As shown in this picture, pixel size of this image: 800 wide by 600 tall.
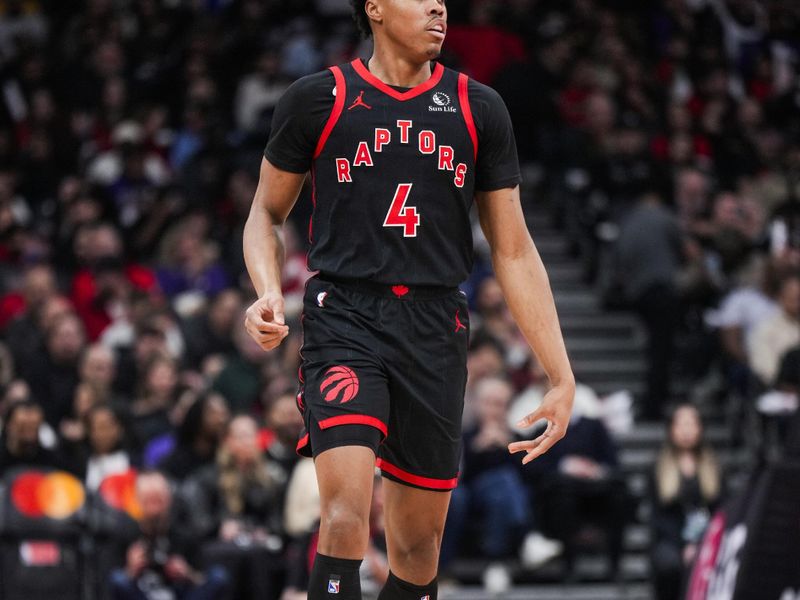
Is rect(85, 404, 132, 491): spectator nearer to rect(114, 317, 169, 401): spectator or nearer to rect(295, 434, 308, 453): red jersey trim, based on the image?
rect(114, 317, 169, 401): spectator

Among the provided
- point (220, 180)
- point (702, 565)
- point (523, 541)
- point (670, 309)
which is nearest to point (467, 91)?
point (702, 565)

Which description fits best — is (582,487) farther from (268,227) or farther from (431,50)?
(431,50)

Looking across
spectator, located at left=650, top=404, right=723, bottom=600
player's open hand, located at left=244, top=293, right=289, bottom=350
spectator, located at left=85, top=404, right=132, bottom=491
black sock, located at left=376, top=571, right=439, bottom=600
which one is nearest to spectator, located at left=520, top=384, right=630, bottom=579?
spectator, located at left=650, top=404, right=723, bottom=600

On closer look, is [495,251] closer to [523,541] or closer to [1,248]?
[523,541]

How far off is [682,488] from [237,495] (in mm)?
3134

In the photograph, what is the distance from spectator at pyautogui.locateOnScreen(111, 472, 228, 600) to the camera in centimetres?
985

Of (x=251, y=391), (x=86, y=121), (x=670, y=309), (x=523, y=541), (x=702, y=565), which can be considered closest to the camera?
(x=702, y=565)

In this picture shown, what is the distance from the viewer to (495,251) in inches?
217

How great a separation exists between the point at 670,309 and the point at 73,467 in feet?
18.6

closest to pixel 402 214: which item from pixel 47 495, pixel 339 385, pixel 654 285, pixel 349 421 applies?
pixel 339 385

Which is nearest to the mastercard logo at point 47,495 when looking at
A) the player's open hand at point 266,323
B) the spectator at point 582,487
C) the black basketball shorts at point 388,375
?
the spectator at point 582,487

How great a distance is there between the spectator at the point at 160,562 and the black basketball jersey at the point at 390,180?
5020 mm

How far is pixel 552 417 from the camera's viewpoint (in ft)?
17.5

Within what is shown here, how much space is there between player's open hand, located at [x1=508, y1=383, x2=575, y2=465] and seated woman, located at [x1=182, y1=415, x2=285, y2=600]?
5348mm
